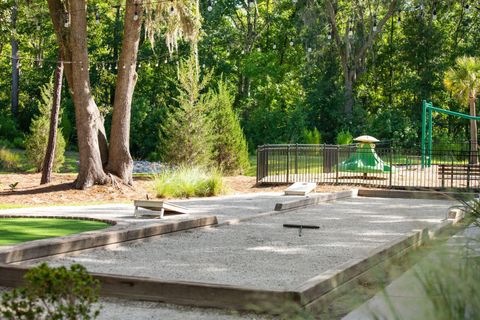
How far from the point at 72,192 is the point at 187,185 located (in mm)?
3053

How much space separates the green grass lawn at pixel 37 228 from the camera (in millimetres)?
10687

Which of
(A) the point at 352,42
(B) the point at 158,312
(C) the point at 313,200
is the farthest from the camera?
(A) the point at 352,42

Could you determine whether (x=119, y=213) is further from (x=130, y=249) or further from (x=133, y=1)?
(x=133, y=1)

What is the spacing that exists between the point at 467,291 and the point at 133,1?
2026cm

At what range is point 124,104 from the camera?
22078mm

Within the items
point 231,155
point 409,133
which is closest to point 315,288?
point 231,155

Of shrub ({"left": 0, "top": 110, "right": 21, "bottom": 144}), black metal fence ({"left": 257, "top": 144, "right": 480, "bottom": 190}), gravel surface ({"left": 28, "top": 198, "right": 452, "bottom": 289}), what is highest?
shrub ({"left": 0, "top": 110, "right": 21, "bottom": 144})

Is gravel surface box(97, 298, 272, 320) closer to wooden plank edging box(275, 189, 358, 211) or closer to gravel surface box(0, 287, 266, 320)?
gravel surface box(0, 287, 266, 320)

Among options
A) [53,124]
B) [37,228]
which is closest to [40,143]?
[53,124]

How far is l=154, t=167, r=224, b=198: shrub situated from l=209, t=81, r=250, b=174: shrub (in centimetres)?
630

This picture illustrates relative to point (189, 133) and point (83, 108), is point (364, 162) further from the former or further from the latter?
point (83, 108)

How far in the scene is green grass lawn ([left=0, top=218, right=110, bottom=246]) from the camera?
421 inches

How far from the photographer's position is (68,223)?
12602 millimetres

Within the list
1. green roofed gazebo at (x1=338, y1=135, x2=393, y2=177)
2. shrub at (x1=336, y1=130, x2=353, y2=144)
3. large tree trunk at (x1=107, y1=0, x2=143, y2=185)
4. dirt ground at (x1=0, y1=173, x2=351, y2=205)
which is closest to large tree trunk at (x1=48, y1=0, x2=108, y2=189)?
dirt ground at (x1=0, y1=173, x2=351, y2=205)
